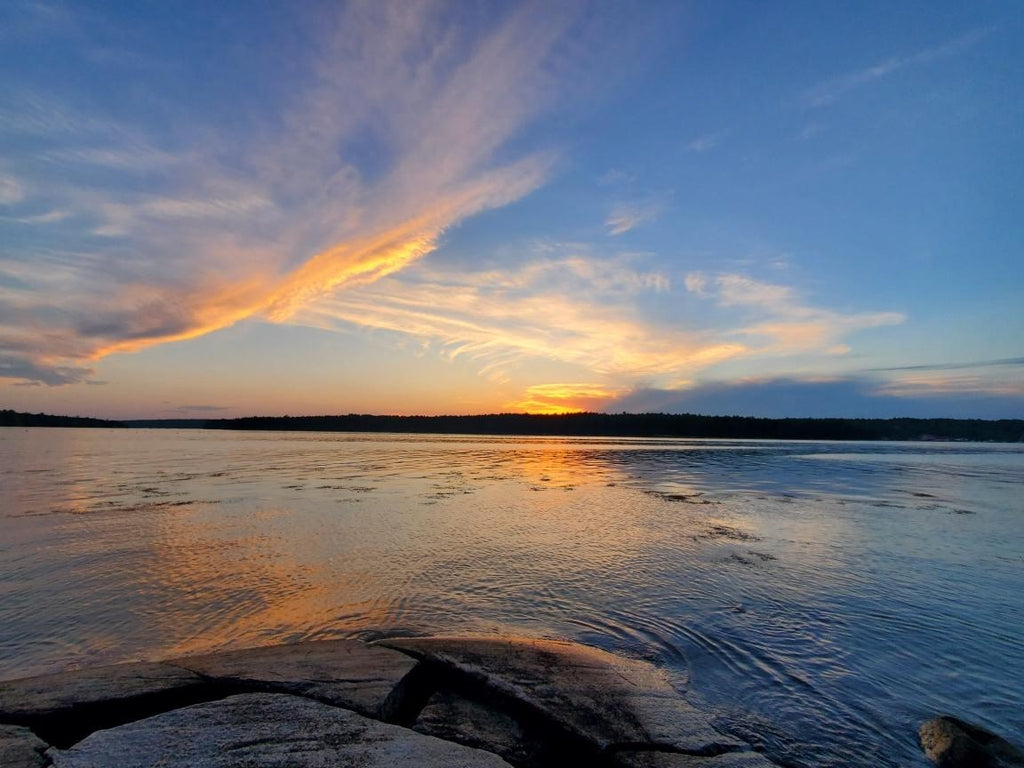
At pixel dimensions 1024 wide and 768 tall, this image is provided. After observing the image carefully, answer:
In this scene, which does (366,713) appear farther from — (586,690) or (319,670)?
(586,690)

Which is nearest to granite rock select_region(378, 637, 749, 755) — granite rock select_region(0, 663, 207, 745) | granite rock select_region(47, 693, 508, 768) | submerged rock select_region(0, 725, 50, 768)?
granite rock select_region(47, 693, 508, 768)

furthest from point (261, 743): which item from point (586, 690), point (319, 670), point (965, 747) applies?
point (965, 747)

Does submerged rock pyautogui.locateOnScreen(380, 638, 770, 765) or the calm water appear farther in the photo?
the calm water

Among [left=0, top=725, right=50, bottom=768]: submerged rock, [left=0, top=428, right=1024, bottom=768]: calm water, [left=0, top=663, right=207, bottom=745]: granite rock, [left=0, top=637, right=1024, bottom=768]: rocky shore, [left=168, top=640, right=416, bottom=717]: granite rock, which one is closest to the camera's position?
[left=0, top=725, right=50, bottom=768]: submerged rock

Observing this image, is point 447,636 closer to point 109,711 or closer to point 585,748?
point 585,748

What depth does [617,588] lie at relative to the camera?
944 cm

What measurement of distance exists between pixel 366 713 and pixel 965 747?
5268 mm

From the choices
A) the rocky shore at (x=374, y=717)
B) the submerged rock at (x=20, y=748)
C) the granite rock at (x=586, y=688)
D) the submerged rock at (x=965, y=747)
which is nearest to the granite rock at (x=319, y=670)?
the rocky shore at (x=374, y=717)

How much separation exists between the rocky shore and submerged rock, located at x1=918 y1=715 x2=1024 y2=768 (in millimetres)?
14

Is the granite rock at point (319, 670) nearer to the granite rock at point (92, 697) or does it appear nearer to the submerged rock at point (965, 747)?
the granite rock at point (92, 697)

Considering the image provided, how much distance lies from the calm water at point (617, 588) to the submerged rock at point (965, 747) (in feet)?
0.58

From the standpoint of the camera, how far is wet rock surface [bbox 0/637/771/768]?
3.85 metres

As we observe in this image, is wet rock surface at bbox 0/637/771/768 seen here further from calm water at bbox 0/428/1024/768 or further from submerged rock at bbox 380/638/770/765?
calm water at bbox 0/428/1024/768

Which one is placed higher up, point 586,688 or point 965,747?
point 586,688
